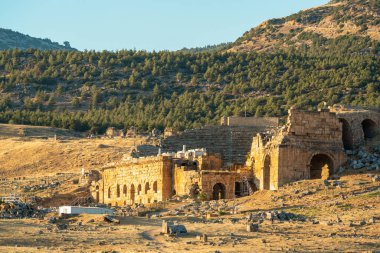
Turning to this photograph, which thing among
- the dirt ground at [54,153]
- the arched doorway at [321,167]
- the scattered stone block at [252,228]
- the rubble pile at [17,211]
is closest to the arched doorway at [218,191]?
the arched doorway at [321,167]

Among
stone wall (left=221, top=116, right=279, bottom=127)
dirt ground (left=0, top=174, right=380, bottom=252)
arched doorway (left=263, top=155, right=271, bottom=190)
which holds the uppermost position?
stone wall (left=221, top=116, right=279, bottom=127)

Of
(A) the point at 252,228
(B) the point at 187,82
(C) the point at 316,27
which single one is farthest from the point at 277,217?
(C) the point at 316,27

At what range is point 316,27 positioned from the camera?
129 meters

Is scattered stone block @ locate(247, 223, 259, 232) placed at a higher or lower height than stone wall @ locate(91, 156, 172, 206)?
lower

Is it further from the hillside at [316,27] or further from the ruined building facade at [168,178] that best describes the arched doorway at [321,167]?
the hillside at [316,27]

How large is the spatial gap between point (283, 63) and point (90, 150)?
34237 mm

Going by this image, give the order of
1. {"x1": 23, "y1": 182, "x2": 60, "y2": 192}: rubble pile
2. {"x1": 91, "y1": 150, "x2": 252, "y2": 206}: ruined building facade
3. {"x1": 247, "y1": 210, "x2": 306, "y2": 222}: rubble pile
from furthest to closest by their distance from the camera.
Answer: {"x1": 23, "y1": 182, "x2": 60, "y2": 192}: rubble pile
{"x1": 91, "y1": 150, "x2": 252, "y2": 206}: ruined building facade
{"x1": 247, "y1": 210, "x2": 306, "y2": 222}: rubble pile

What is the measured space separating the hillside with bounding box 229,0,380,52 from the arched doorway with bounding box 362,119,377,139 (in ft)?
222

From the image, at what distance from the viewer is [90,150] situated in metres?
70.9

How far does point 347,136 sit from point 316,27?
275ft

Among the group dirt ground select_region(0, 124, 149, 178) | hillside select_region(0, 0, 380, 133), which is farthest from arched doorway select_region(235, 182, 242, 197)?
hillside select_region(0, 0, 380, 133)

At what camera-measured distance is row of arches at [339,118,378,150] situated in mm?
46094

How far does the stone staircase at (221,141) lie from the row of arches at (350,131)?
8.42 m

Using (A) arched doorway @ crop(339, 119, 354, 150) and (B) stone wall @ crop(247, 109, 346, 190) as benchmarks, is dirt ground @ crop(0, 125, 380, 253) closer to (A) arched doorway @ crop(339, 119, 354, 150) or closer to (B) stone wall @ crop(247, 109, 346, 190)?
(B) stone wall @ crop(247, 109, 346, 190)
